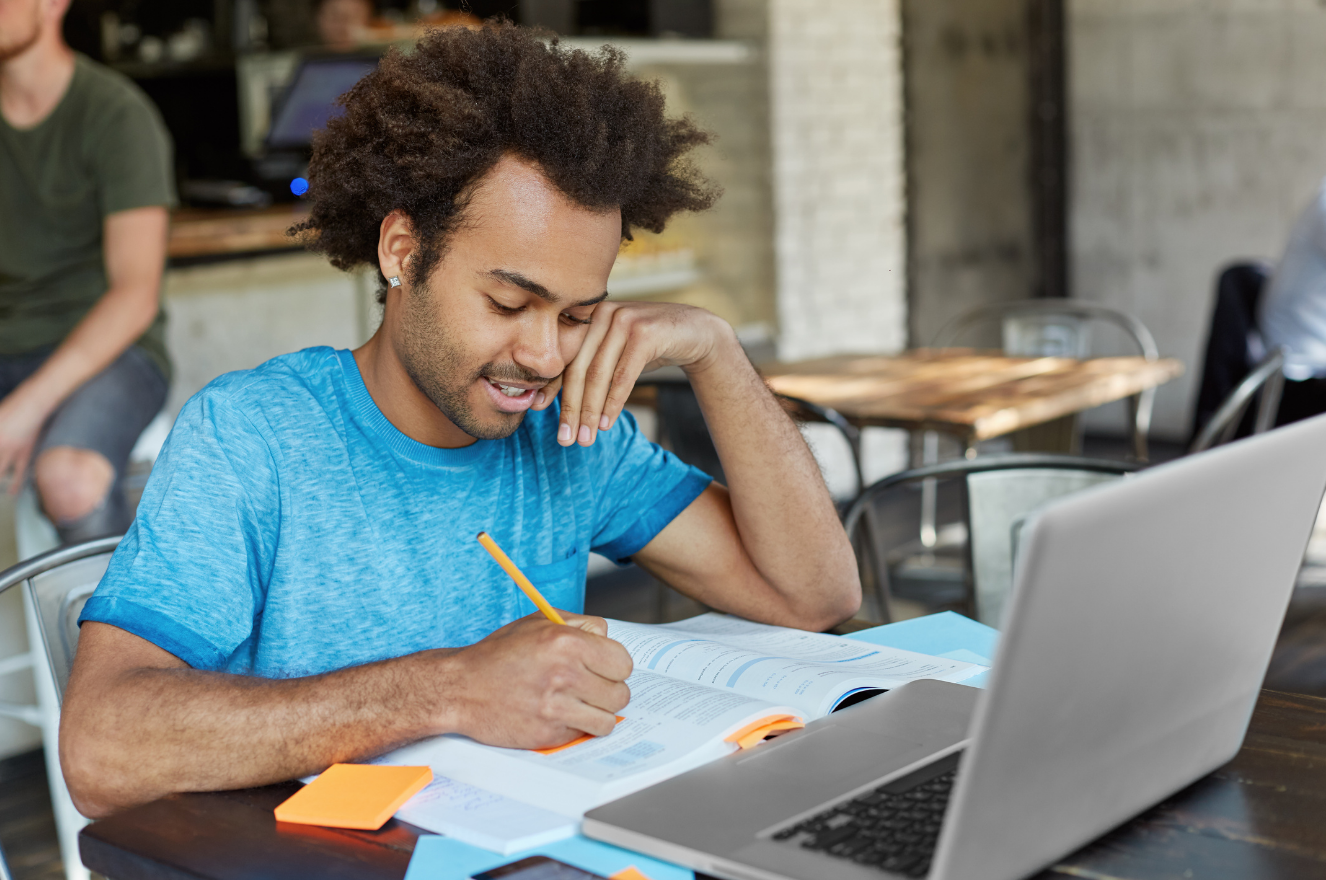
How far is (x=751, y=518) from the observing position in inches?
59.0

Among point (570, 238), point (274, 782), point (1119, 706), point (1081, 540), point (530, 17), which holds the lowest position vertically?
point (274, 782)

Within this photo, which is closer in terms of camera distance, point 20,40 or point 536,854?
point 536,854

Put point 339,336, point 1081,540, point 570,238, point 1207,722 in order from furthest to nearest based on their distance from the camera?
1. point 339,336
2. point 570,238
3. point 1207,722
4. point 1081,540

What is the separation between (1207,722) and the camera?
89cm

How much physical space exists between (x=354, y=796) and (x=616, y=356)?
0.57 metres

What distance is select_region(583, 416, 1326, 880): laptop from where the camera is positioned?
2.18 ft

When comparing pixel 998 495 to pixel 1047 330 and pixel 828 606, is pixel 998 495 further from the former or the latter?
pixel 1047 330

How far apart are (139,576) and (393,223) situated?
43 cm

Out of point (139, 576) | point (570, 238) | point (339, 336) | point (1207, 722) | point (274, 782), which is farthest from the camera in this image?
point (339, 336)

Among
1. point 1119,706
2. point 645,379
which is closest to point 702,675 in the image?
point 1119,706

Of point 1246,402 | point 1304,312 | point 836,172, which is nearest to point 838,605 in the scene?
point 1246,402

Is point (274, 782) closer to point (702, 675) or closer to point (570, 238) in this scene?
point (702, 675)

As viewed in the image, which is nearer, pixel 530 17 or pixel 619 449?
pixel 619 449

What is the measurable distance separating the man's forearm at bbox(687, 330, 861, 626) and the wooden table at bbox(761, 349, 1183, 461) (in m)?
1.38
